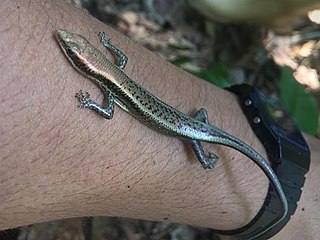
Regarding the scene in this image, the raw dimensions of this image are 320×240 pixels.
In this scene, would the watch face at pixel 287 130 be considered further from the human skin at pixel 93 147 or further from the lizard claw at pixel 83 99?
the lizard claw at pixel 83 99

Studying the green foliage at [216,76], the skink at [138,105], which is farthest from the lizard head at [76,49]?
the green foliage at [216,76]

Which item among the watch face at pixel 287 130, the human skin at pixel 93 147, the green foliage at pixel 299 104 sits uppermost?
the green foliage at pixel 299 104

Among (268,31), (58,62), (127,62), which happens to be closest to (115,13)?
(268,31)

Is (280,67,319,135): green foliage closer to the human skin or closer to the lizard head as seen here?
the human skin

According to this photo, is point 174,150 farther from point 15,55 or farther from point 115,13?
point 115,13

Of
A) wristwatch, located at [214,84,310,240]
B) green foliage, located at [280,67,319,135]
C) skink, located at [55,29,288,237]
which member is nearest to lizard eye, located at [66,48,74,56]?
skink, located at [55,29,288,237]

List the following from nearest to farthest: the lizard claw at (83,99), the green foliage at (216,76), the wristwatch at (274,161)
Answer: the lizard claw at (83,99) → the wristwatch at (274,161) → the green foliage at (216,76)
